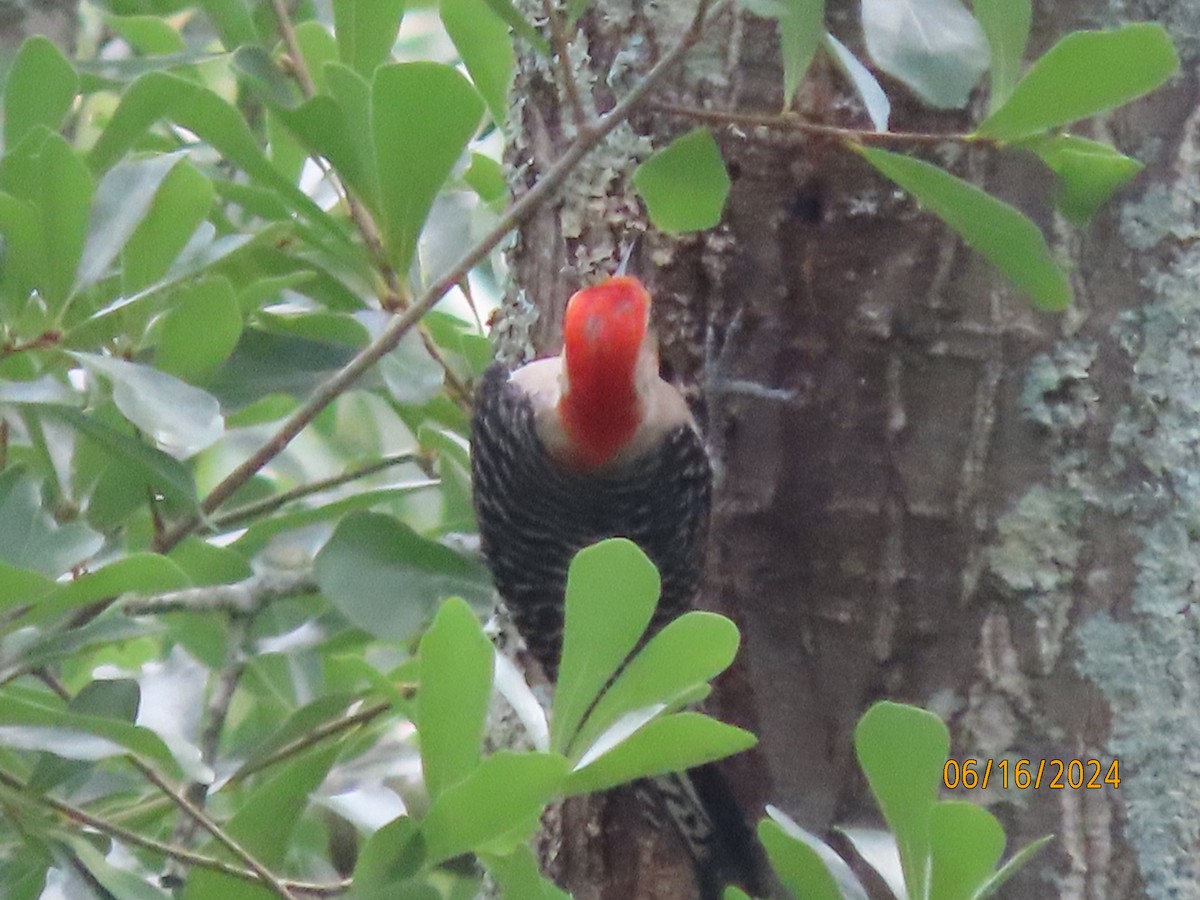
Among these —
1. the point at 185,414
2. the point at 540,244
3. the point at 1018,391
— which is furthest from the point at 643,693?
the point at 540,244

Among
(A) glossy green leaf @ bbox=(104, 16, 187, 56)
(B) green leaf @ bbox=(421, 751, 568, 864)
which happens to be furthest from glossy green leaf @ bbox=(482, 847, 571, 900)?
(A) glossy green leaf @ bbox=(104, 16, 187, 56)

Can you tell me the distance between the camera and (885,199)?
1.03 m

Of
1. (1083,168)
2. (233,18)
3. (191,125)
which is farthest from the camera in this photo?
(233,18)

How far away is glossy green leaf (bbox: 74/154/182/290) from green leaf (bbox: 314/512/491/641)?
0.94 ft

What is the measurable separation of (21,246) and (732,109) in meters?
0.55

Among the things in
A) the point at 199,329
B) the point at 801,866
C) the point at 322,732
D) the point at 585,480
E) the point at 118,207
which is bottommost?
the point at 322,732

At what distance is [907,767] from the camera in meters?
0.73

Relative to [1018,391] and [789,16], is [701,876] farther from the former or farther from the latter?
[789,16]

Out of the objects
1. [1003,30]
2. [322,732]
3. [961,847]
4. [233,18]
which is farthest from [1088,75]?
[322,732]

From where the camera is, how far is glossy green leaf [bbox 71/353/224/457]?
0.83 m

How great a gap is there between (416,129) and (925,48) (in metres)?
0.37

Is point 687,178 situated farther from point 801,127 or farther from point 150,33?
point 150,33

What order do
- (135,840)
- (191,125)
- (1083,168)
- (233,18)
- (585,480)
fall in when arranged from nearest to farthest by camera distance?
(1083,168) < (135,840) < (191,125) < (233,18) < (585,480)

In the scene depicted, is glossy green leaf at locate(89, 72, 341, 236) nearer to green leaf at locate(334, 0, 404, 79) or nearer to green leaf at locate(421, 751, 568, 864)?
green leaf at locate(334, 0, 404, 79)
